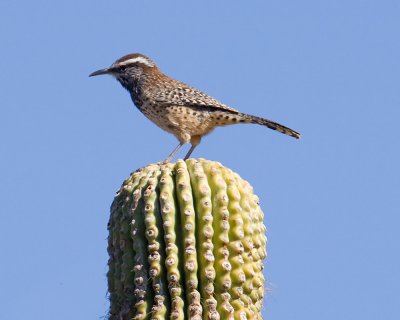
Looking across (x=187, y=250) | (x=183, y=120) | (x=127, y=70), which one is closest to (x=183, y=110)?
(x=183, y=120)

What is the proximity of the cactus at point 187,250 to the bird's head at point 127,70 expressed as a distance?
4070 millimetres

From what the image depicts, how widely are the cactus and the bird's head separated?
4.07 m

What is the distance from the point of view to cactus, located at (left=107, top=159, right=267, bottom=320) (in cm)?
413

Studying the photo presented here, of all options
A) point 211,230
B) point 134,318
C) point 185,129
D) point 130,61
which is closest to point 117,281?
point 134,318

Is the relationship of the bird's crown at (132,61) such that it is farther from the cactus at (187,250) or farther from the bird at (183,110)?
the cactus at (187,250)

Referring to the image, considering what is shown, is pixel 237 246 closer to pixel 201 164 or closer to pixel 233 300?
pixel 233 300

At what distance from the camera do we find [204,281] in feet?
13.6

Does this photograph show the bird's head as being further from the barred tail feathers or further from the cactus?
the cactus

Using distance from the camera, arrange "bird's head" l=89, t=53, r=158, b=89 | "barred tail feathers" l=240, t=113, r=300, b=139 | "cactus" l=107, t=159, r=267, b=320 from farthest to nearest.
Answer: "bird's head" l=89, t=53, r=158, b=89
"barred tail feathers" l=240, t=113, r=300, b=139
"cactus" l=107, t=159, r=267, b=320

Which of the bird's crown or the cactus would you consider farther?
the bird's crown

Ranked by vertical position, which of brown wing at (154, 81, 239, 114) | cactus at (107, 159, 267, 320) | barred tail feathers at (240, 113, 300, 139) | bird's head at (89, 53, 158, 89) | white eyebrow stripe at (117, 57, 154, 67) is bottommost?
cactus at (107, 159, 267, 320)

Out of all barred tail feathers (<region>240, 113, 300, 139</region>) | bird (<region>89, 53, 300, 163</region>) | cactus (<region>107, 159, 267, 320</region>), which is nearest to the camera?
cactus (<region>107, 159, 267, 320</region>)

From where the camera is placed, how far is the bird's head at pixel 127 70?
8.45 m

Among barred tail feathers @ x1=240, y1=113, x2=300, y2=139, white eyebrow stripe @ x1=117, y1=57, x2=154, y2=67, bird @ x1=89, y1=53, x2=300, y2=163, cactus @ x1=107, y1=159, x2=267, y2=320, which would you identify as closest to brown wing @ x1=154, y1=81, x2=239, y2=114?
bird @ x1=89, y1=53, x2=300, y2=163
